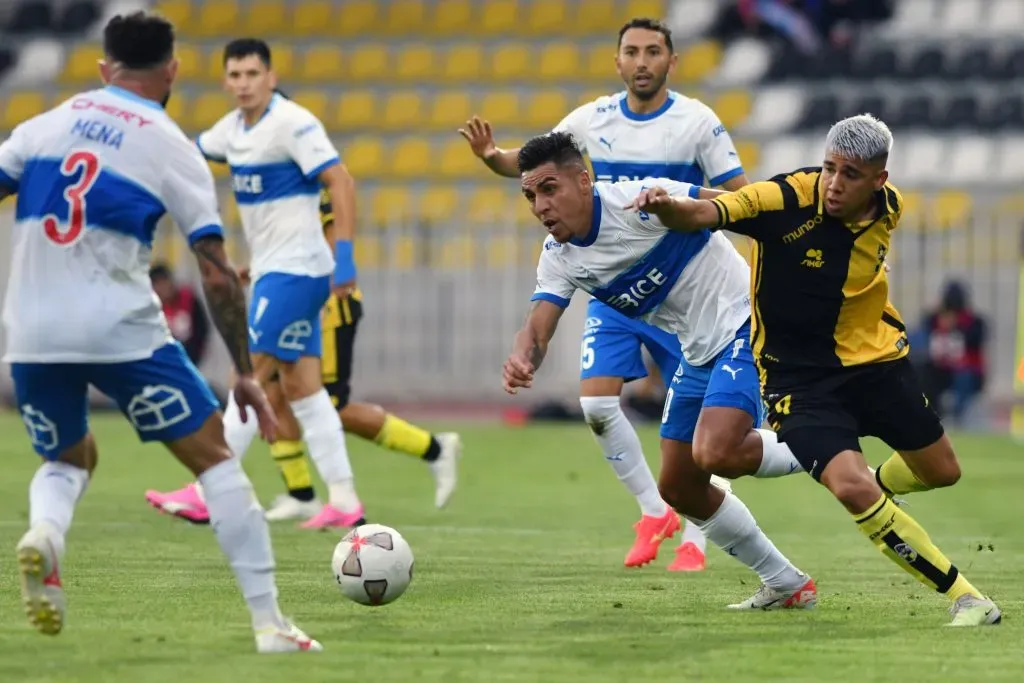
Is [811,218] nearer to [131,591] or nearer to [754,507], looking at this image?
[131,591]

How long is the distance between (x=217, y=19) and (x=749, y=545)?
21.7m

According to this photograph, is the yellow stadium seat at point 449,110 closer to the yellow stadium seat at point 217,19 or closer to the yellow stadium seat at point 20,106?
the yellow stadium seat at point 217,19

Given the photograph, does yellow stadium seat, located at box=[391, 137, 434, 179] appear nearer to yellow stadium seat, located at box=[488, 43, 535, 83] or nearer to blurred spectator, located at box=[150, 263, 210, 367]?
yellow stadium seat, located at box=[488, 43, 535, 83]

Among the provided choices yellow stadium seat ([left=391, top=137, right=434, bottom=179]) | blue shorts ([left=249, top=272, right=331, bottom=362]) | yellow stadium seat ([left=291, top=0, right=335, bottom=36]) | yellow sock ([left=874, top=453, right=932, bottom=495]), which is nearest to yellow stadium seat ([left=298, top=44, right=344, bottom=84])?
yellow stadium seat ([left=291, top=0, right=335, bottom=36])

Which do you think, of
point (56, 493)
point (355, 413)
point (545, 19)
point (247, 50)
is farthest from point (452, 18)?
point (56, 493)

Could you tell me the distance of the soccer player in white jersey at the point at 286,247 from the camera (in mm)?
10625

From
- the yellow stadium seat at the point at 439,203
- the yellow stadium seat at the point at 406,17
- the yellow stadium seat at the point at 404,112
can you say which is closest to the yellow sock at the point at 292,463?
the yellow stadium seat at the point at 439,203

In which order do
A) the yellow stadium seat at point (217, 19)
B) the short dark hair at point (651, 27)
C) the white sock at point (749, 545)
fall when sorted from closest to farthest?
the white sock at point (749, 545), the short dark hair at point (651, 27), the yellow stadium seat at point (217, 19)

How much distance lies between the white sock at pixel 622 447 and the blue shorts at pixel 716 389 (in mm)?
1050

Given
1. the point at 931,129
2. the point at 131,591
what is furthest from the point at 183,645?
the point at 931,129

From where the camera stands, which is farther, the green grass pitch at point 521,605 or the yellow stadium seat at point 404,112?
the yellow stadium seat at point 404,112

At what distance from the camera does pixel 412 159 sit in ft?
83.1

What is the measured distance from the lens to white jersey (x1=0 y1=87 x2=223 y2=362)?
596 cm

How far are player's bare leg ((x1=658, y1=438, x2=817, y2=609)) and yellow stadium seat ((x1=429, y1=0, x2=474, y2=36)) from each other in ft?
65.3
